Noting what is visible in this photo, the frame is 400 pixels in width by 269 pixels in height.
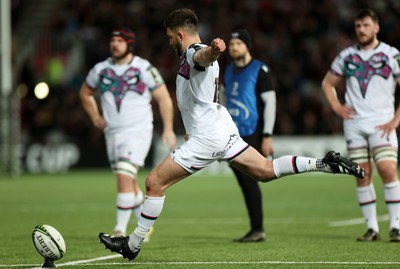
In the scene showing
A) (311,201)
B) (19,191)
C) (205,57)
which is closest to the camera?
(205,57)

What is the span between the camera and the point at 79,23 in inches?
1202

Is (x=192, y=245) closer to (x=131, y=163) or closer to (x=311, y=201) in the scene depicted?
(x=131, y=163)

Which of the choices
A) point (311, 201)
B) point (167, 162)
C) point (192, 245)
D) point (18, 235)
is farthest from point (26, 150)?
point (167, 162)

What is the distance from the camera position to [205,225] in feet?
41.8

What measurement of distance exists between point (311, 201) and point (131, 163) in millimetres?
6474

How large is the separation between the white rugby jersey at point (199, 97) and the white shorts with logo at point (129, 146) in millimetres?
2577

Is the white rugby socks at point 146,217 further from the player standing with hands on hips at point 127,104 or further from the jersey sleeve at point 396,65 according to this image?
the jersey sleeve at point 396,65

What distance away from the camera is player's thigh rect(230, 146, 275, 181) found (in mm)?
8391

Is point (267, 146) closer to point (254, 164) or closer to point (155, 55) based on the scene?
point (254, 164)

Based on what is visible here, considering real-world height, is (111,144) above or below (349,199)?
above

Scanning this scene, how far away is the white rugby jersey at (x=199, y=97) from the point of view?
320 inches

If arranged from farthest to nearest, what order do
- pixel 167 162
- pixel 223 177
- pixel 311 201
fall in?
pixel 223 177 < pixel 311 201 < pixel 167 162

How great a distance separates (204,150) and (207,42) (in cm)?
1961

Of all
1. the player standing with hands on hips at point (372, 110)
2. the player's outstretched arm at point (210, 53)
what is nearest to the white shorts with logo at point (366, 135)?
the player standing with hands on hips at point (372, 110)
